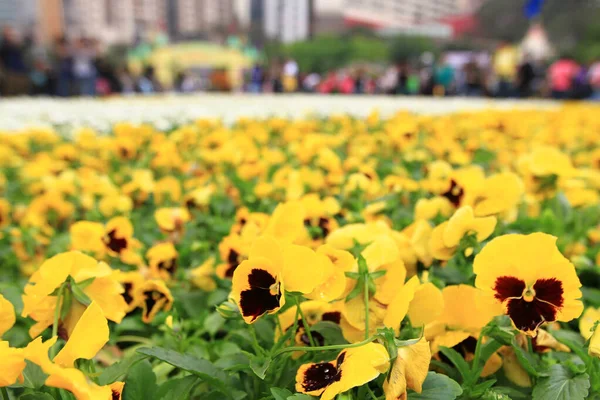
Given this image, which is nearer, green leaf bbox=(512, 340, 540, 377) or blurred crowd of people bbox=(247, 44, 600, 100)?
green leaf bbox=(512, 340, 540, 377)

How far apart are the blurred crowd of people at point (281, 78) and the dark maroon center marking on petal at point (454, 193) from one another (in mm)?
8868

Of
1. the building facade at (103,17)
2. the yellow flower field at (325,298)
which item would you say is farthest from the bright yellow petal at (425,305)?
the building facade at (103,17)

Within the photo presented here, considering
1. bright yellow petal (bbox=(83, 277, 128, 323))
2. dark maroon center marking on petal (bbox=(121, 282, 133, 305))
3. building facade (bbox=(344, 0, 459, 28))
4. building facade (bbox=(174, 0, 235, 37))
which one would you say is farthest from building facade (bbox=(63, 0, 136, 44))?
bright yellow petal (bbox=(83, 277, 128, 323))

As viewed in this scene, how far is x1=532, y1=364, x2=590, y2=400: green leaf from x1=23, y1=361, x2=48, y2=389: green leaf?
1.69 feet

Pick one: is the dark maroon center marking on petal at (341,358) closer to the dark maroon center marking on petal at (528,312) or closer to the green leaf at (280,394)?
the green leaf at (280,394)

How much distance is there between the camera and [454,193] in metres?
1.13

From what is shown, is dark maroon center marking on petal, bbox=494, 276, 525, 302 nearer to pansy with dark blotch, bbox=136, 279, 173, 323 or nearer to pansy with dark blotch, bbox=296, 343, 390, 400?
pansy with dark blotch, bbox=296, 343, 390, 400

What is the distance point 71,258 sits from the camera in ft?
2.50

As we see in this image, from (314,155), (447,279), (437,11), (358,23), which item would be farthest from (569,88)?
(437,11)

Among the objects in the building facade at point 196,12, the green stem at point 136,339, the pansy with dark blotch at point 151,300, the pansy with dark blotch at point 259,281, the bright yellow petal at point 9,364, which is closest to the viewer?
the bright yellow petal at point 9,364

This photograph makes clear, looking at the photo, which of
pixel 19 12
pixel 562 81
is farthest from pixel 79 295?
pixel 19 12

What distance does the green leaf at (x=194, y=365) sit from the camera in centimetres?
73

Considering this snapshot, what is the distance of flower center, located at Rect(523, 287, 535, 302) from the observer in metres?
0.68

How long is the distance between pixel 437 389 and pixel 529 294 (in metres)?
0.13
